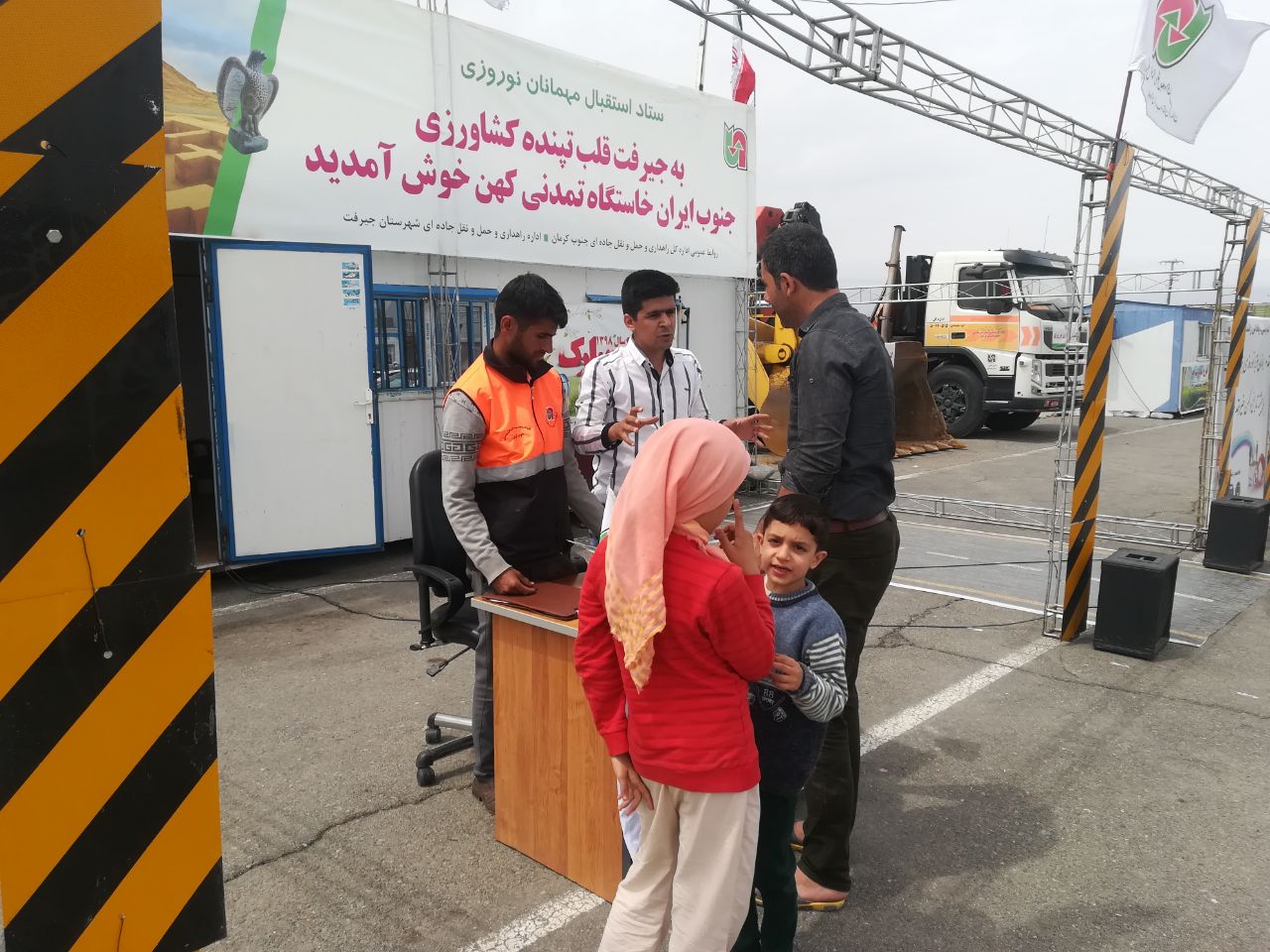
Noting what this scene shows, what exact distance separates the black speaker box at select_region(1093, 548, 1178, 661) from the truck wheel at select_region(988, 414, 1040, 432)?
12.4 m

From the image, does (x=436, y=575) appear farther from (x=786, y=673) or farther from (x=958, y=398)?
(x=958, y=398)

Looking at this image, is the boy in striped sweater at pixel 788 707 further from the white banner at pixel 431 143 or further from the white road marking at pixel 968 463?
the white road marking at pixel 968 463

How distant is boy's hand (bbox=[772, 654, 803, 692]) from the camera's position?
204 centimetres

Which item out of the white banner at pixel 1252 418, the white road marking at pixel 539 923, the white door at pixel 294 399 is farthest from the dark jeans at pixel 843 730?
the white banner at pixel 1252 418

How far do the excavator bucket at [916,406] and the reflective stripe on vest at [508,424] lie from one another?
11.8 metres

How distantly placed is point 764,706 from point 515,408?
1408 millimetres

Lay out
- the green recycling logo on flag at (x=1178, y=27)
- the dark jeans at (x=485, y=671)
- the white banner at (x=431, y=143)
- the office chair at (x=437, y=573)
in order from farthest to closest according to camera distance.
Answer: the white banner at (x=431, y=143) → the green recycling logo on flag at (x=1178, y=27) → the office chair at (x=437, y=573) → the dark jeans at (x=485, y=671)

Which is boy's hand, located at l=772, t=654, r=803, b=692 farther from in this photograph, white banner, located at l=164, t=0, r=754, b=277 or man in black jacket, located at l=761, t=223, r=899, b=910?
white banner, located at l=164, t=0, r=754, b=277

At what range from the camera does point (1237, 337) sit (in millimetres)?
7078

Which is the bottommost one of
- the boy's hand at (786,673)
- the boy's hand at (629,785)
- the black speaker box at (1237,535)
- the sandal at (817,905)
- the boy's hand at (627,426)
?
the sandal at (817,905)

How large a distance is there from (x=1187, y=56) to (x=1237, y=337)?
234 cm

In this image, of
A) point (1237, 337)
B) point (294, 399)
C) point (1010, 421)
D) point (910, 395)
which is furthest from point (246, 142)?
point (1010, 421)

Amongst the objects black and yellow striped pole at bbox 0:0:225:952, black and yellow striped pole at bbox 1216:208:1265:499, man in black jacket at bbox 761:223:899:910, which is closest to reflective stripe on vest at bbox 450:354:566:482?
man in black jacket at bbox 761:223:899:910

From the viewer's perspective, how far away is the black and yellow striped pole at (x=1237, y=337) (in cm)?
707
